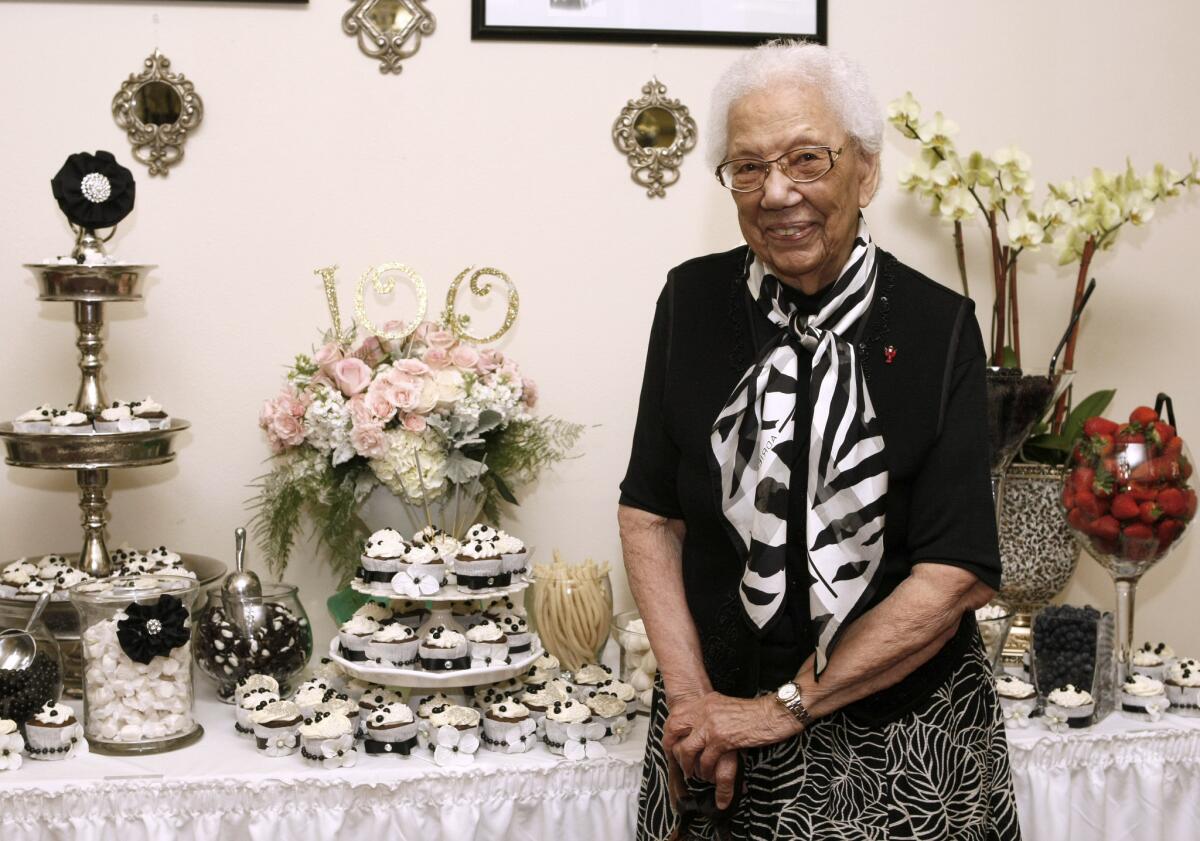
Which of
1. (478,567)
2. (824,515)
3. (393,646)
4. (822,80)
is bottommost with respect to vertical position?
(393,646)

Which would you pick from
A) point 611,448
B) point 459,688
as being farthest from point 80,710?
point 611,448

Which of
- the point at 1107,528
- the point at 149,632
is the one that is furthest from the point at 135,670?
the point at 1107,528

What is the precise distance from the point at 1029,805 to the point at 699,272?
0.89 m

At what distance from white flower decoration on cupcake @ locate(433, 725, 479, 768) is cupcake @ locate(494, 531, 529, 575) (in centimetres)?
23

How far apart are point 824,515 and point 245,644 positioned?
2.95ft

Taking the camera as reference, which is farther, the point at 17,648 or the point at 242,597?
the point at 242,597

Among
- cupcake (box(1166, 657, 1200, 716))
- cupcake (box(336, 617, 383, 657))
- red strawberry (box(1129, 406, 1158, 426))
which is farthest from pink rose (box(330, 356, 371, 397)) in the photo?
cupcake (box(1166, 657, 1200, 716))

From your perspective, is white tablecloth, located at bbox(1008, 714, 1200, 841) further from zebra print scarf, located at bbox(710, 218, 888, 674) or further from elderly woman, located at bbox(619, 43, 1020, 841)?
zebra print scarf, located at bbox(710, 218, 888, 674)

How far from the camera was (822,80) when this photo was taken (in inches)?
53.9

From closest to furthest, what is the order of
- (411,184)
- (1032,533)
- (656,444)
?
(656,444)
(1032,533)
(411,184)

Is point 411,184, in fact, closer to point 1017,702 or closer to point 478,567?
point 478,567

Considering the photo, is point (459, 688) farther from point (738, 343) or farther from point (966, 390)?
point (966, 390)

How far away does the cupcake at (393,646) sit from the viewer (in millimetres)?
1689

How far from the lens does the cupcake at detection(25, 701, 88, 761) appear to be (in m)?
1.60
